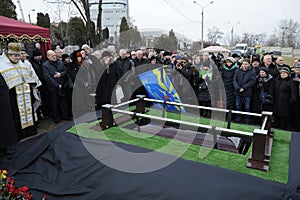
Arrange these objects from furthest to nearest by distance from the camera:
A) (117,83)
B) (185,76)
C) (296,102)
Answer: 1. (117,83)
2. (185,76)
3. (296,102)

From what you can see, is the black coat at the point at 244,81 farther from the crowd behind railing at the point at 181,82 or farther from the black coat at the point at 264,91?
the black coat at the point at 264,91

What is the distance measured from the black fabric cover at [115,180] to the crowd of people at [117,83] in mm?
1849

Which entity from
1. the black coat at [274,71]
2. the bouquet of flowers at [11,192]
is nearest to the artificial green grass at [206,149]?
the bouquet of flowers at [11,192]

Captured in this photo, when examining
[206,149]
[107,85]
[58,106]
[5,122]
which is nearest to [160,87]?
[206,149]

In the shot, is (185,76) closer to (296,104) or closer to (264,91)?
(264,91)

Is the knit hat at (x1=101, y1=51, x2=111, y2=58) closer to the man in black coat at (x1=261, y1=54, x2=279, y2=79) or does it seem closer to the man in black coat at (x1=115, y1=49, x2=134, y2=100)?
the man in black coat at (x1=115, y1=49, x2=134, y2=100)

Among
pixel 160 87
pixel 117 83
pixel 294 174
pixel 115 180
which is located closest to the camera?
pixel 294 174

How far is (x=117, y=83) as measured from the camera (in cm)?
623

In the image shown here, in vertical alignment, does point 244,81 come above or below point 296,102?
above

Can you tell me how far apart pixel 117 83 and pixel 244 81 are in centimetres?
300

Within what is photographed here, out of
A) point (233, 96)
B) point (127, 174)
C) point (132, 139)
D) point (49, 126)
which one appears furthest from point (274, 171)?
point (49, 126)

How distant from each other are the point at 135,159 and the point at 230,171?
0.94 metres

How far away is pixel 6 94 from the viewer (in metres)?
3.90

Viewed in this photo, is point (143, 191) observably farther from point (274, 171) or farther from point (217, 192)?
point (274, 171)
